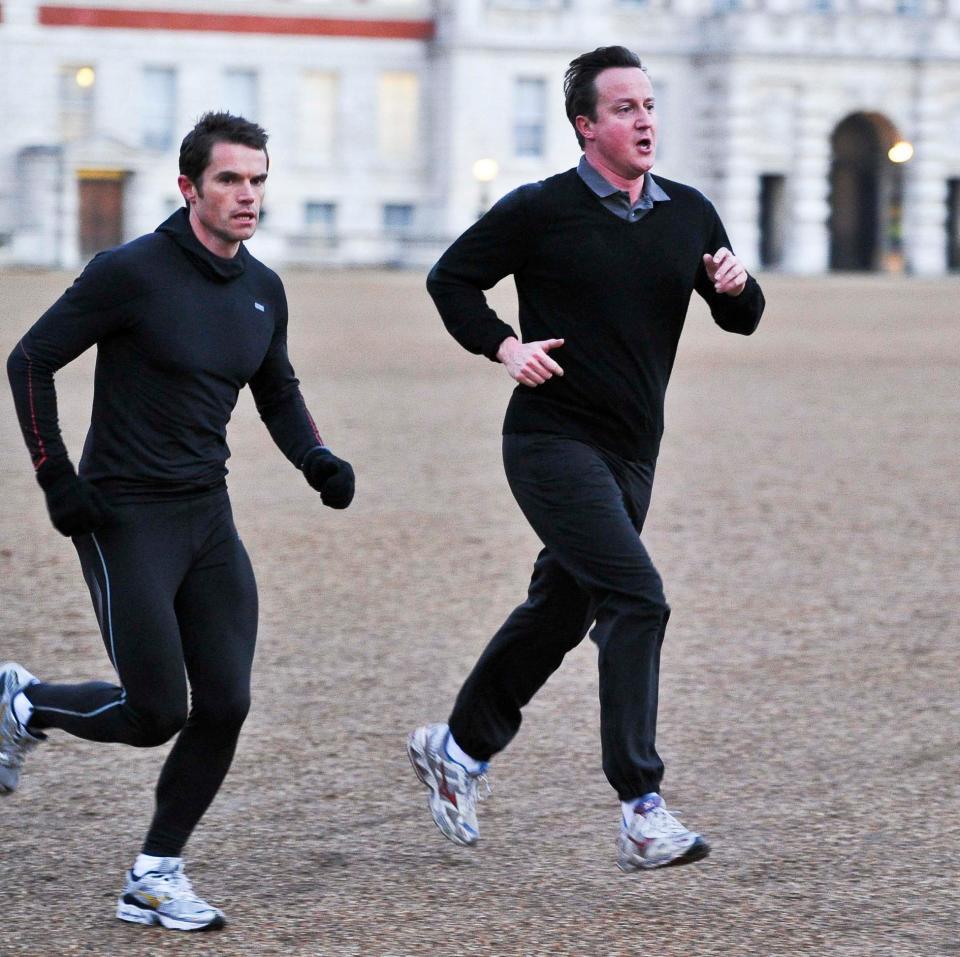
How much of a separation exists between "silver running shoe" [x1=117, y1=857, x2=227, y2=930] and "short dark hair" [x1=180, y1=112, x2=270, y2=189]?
4.95ft

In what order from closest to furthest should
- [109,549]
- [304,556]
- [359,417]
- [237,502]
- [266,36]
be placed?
[109,549] < [304,556] < [237,502] < [359,417] < [266,36]

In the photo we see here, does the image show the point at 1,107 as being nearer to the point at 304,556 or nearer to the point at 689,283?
the point at 304,556

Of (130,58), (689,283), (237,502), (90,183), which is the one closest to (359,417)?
(237,502)

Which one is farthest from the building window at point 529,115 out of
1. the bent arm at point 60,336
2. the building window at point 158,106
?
the bent arm at point 60,336

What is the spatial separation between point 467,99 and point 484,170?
1982mm

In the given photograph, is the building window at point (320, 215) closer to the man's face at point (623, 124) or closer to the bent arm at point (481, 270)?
the bent arm at point (481, 270)

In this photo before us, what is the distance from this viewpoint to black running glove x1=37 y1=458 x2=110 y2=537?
427cm

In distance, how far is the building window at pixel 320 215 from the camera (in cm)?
4994

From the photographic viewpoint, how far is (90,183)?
46.2 meters

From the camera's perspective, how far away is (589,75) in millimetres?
4793

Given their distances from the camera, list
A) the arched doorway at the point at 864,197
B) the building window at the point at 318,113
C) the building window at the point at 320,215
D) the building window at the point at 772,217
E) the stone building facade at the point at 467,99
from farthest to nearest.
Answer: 1. the arched doorway at the point at 864,197
2. the building window at the point at 772,217
3. the building window at the point at 318,113
4. the building window at the point at 320,215
5. the stone building facade at the point at 467,99

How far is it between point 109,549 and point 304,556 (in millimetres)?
5278

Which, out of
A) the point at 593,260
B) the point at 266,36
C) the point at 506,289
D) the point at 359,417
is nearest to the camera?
the point at 593,260

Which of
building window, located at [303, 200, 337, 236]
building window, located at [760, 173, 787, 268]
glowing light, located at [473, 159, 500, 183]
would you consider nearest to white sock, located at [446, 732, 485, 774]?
glowing light, located at [473, 159, 500, 183]
